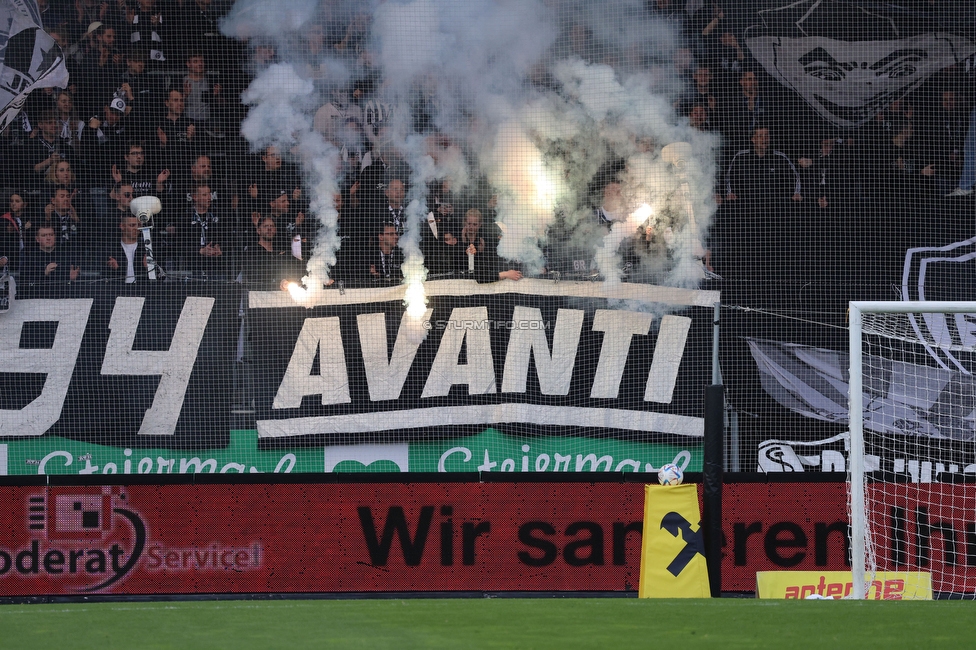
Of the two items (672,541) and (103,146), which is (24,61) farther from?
(672,541)

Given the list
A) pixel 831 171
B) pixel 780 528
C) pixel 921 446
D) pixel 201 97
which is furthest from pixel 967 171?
pixel 201 97

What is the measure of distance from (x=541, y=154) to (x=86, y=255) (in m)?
4.32

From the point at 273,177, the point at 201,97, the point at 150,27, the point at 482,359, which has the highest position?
the point at 150,27

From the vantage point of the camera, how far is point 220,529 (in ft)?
22.2

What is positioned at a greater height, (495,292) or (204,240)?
(204,240)

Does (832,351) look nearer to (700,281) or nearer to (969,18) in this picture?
(700,281)

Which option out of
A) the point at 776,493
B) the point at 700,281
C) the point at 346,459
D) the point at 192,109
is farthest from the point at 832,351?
the point at 192,109

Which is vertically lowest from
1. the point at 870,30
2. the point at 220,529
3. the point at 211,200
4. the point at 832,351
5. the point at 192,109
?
the point at 220,529

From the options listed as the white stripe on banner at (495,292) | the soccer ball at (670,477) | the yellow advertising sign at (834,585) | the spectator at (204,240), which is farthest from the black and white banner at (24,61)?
the yellow advertising sign at (834,585)

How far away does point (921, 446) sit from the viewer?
852 centimetres

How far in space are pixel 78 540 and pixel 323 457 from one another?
2.62 meters

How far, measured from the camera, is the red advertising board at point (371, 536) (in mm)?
6680

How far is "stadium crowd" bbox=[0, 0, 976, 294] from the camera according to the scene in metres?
9.16

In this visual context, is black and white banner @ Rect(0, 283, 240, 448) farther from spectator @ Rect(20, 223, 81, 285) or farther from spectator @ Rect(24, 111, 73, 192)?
spectator @ Rect(24, 111, 73, 192)
